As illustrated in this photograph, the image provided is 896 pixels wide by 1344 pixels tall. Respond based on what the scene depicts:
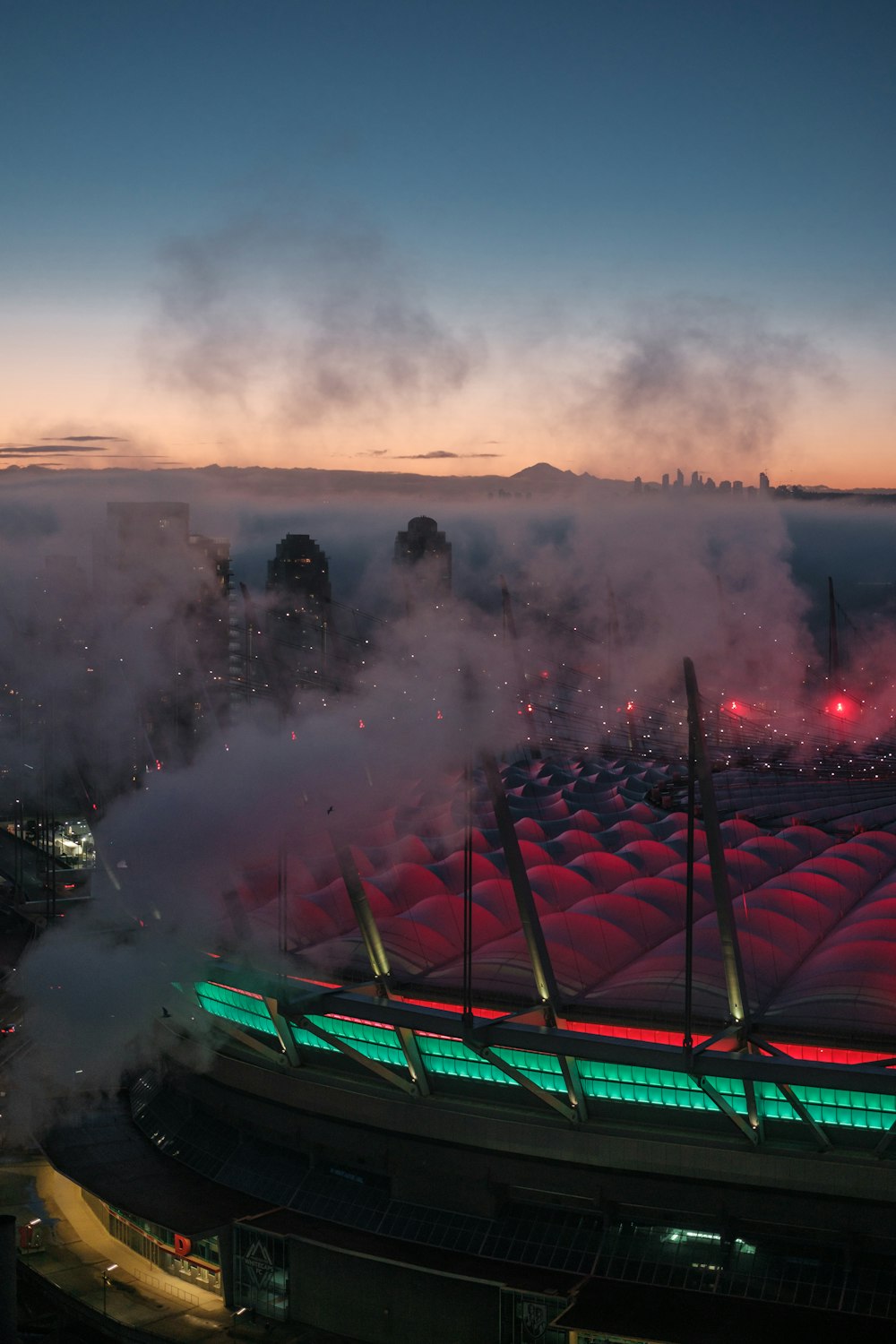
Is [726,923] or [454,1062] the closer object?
[726,923]

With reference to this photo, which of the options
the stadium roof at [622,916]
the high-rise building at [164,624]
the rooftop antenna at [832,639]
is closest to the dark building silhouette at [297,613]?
the high-rise building at [164,624]

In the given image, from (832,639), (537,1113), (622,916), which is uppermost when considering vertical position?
(832,639)

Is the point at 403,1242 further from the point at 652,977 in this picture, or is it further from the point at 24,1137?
the point at 24,1137

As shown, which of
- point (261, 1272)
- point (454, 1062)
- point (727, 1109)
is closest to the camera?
point (727, 1109)

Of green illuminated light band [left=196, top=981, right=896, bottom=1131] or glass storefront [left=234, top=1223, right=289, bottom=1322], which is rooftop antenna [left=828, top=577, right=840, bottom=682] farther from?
glass storefront [left=234, top=1223, right=289, bottom=1322]

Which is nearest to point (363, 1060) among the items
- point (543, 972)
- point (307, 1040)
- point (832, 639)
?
point (307, 1040)

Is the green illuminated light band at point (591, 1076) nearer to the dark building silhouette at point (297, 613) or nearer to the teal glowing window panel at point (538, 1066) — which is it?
the teal glowing window panel at point (538, 1066)

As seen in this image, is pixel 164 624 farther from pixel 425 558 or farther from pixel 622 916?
pixel 622 916
